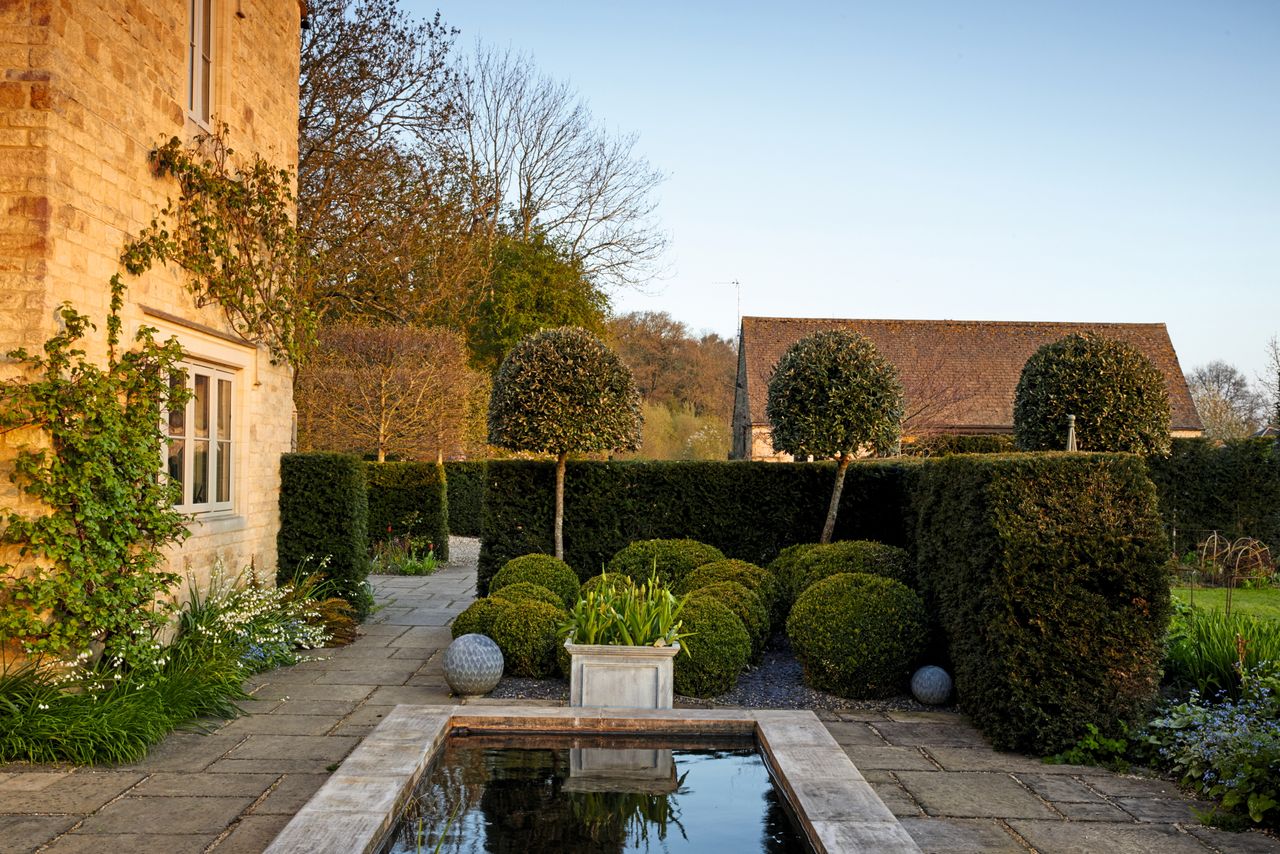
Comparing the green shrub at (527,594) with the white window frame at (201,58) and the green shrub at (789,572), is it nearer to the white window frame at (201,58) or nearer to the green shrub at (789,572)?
the green shrub at (789,572)

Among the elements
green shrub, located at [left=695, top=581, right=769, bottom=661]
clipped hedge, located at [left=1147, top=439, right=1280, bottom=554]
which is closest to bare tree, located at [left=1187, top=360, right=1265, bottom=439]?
clipped hedge, located at [left=1147, top=439, right=1280, bottom=554]

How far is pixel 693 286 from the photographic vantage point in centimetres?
2453

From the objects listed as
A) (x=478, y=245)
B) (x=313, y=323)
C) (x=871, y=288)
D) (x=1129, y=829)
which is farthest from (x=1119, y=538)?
(x=871, y=288)

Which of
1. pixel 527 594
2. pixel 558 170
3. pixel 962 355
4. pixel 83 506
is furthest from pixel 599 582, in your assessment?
pixel 962 355

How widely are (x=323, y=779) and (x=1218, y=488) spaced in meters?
A: 13.9

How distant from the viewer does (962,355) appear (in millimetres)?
26750

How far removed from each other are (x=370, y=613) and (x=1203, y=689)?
717cm

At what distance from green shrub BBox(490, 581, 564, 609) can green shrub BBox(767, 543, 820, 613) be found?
1.85m

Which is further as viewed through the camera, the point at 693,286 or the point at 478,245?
the point at 693,286

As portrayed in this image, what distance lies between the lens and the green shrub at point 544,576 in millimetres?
7867

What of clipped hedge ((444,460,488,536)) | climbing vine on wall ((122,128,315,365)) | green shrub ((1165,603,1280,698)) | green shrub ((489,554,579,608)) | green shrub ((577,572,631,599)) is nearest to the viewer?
green shrub ((1165,603,1280,698))

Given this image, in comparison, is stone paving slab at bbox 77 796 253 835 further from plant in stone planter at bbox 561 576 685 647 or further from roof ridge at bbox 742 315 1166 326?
roof ridge at bbox 742 315 1166 326

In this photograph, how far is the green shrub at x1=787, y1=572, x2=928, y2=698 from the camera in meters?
6.04

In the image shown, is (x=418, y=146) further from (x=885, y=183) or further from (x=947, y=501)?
(x=947, y=501)
